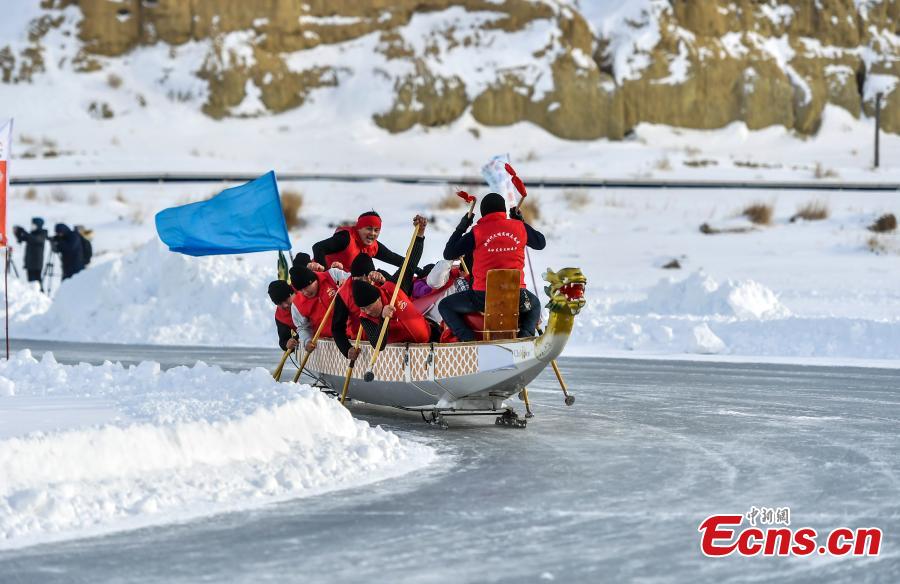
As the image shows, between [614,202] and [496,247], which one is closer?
[496,247]

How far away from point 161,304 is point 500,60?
130ft

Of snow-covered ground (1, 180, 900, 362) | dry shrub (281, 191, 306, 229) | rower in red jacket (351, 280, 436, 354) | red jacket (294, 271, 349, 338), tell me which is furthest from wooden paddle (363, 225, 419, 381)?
dry shrub (281, 191, 306, 229)

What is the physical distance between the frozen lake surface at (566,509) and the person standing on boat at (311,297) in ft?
2.79

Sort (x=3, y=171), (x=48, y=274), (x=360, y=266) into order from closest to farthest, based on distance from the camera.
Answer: (x=360, y=266)
(x=3, y=171)
(x=48, y=274)

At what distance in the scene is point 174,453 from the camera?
9352mm

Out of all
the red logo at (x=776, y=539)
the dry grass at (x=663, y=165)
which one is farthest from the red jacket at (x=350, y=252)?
the dry grass at (x=663, y=165)

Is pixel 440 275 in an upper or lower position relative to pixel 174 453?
upper

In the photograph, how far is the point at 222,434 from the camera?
9742mm

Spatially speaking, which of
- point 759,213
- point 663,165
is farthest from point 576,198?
point 663,165

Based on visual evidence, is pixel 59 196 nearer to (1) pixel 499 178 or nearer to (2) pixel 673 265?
(2) pixel 673 265

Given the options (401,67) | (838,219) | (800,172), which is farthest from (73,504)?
(401,67)

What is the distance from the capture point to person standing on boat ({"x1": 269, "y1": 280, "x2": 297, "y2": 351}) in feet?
47.0

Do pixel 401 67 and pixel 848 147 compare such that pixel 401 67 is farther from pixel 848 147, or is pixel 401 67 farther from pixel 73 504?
pixel 73 504

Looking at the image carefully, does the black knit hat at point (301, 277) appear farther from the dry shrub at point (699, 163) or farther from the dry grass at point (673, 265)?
the dry shrub at point (699, 163)
